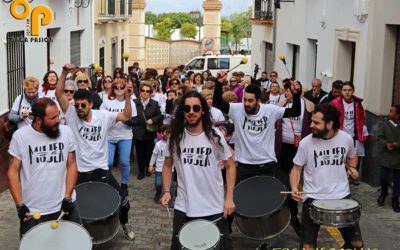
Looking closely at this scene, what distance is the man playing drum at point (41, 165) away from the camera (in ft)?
18.8

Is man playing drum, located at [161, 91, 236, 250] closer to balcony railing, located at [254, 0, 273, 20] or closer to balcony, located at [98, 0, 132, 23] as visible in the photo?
balcony railing, located at [254, 0, 273, 20]

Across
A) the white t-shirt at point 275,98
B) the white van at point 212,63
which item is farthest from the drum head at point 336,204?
the white van at point 212,63

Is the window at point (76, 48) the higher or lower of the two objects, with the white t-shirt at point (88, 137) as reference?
higher

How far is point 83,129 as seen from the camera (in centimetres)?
740

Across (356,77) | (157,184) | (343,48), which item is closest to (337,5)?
(343,48)

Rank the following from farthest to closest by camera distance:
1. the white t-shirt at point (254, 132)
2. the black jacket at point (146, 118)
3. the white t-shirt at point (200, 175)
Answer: the black jacket at point (146, 118)
the white t-shirt at point (254, 132)
the white t-shirt at point (200, 175)

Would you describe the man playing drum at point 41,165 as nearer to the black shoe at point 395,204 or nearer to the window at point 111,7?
the black shoe at point 395,204

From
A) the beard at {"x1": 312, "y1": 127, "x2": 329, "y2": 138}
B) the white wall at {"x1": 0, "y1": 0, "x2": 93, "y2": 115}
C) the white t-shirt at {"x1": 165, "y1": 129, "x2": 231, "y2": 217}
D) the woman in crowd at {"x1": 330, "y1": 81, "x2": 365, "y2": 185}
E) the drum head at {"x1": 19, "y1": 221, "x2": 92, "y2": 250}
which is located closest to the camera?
the drum head at {"x1": 19, "y1": 221, "x2": 92, "y2": 250}

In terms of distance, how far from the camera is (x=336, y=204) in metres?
5.84

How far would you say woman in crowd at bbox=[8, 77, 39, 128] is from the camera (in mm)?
9273

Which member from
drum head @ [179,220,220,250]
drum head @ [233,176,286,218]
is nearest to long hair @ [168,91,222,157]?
drum head @ [179,220,220,250]

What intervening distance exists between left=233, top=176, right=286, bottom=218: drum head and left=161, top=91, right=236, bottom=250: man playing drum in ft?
3.05

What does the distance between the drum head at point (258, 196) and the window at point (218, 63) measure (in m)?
21.1

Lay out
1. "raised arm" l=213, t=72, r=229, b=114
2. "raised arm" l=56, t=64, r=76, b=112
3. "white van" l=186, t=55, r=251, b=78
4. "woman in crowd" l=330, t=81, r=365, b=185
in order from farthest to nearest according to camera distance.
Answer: "white van" l=186, t=55, r=251, b=78
"woman in crowd" l=330, t=81, r=365, b=185
"raised arm" l=213, t=72, r=229, b=114
"raised arm" l=56, t=64, r=76, b=112
